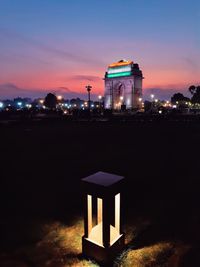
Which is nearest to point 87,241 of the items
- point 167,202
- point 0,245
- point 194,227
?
point 0,245

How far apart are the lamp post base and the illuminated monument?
93.4m

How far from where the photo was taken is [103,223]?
3.32 m

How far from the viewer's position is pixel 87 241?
355 centimetres

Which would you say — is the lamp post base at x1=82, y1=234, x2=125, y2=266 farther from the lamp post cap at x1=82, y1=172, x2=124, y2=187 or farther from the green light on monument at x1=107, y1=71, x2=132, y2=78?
the green light on monument at x1=107, y1=71, x2=132, y2=78

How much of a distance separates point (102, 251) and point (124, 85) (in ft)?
326

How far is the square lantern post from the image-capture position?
129 inches

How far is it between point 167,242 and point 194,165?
230 inches

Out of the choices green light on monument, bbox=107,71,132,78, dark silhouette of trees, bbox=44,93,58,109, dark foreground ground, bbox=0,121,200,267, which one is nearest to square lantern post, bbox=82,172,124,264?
dark foreground ground, bbox=0,121,200,267

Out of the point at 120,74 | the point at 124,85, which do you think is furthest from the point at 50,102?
the point at 124,85

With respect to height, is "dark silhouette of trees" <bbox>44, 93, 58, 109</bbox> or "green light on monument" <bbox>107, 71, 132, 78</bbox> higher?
"green light on monument" <bbox>107, 71, 132, 78</bbox>

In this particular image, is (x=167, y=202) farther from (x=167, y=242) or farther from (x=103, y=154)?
(x=103, y=154)

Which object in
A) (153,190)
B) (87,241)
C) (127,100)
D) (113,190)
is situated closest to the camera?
(113,190)

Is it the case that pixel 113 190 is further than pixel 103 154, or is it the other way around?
pixel 103 154

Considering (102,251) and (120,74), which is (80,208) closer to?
(102,251)
